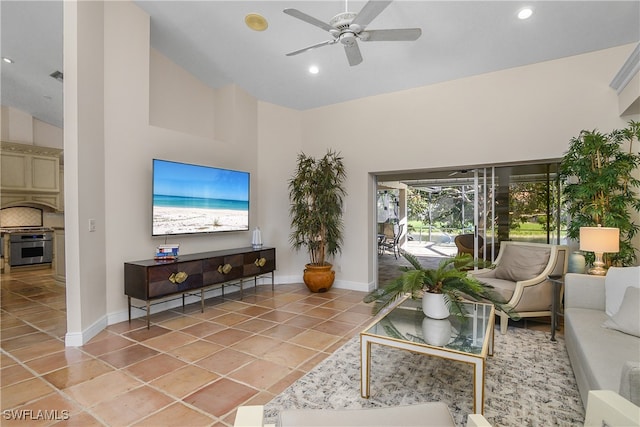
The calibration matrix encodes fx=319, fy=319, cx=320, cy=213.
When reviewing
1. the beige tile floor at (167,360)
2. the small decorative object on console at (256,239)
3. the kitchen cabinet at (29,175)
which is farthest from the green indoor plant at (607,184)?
the kitchen cabinet at (29,175)

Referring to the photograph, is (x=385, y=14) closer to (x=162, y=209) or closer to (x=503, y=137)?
(x=503, y=137)

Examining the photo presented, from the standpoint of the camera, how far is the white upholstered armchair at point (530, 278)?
11.3 feet

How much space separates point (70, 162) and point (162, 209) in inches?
44.1

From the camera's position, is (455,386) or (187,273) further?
(187,273)

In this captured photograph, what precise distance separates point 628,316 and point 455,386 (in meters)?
1.27

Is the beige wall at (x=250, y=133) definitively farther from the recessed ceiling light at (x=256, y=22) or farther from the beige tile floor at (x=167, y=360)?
the recessed ceiling light at (x=256, y=22)

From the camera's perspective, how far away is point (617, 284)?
2.53 metres

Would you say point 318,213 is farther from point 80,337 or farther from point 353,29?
point 80,337

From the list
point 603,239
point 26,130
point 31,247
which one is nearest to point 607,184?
point 603,239

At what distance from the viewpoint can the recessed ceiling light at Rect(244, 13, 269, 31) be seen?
12.3 ft

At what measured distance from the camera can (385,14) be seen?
3.49 meters

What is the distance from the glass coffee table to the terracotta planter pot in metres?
2.48

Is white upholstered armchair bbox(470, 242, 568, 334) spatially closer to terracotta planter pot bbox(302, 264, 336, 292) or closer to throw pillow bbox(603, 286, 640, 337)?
throw pillow bbox(603, 286, 640, 337)

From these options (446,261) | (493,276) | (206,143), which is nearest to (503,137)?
(493,276)
